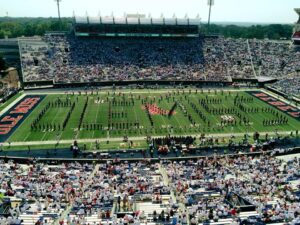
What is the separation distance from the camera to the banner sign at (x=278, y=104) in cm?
5278

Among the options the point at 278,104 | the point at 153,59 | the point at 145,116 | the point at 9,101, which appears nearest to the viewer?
the point at 145,116

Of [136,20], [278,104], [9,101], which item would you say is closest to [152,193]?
[278,104]

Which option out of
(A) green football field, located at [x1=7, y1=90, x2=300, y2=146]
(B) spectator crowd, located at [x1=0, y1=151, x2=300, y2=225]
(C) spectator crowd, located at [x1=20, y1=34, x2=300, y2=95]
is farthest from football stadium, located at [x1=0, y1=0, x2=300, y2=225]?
(C) spectator crowd, located at [x1=20, y1=34, x2=300, y2=95]

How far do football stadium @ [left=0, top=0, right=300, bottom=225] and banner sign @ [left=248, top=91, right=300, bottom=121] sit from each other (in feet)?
0.58

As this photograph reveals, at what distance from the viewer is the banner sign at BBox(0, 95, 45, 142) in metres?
44.9

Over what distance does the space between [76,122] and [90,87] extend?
22403mm

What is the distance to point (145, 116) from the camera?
50.5 metres

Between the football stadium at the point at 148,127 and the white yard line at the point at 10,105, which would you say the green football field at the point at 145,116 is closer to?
the football stadium at the point at 148,127

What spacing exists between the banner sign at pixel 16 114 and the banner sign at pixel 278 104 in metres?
38.9

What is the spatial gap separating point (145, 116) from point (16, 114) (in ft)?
62.9

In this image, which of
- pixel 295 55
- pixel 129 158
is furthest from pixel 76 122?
pixel 295 55

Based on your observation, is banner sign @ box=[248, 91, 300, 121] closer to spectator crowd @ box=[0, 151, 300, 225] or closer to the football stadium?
the football stadium

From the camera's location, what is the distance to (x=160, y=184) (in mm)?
27281

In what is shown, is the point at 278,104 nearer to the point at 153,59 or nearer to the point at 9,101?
the point at 153,59
